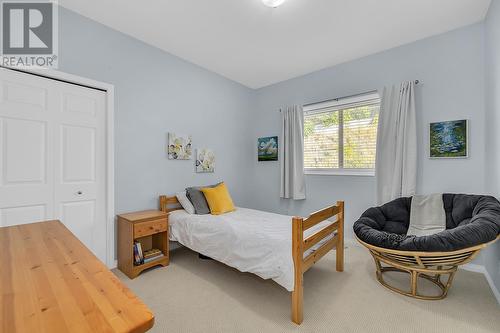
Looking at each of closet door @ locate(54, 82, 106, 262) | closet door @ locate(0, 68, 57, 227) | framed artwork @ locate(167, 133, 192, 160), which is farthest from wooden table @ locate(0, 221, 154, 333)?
framed artwork @ locate(167, 133, 192, 160)

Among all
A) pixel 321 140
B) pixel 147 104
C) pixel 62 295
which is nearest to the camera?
pixel 62 295

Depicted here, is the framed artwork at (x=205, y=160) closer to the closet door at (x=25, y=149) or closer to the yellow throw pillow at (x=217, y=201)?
the yellow throw pillow at (x=217, y=201)

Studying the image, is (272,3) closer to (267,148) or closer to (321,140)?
(321,140)

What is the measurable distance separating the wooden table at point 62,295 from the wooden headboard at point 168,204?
6.79 feet

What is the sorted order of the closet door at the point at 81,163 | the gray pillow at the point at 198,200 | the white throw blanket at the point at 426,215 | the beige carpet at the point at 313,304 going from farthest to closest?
the gray pillow at the point at 198,200, the white throw blanket at the point at 426,215, the closet door at the point at 81,163, the beige carpet at the point at 313,304

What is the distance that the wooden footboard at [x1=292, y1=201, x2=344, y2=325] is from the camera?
1800 millimetres

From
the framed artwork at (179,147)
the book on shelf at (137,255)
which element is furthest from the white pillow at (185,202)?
the book on shelf at (137,255)

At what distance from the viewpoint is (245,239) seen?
222cm

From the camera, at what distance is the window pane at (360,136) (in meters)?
3.33

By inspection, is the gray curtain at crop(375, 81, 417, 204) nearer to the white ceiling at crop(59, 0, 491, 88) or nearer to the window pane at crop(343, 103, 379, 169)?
the window pane at crop(343, 103, 379, 169)

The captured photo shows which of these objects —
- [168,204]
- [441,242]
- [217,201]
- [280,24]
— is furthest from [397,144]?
[168,204]

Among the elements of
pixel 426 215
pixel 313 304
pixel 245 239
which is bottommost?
pixel 313 304

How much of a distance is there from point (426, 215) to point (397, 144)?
0.90 meters

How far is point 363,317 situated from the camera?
6.06ft
